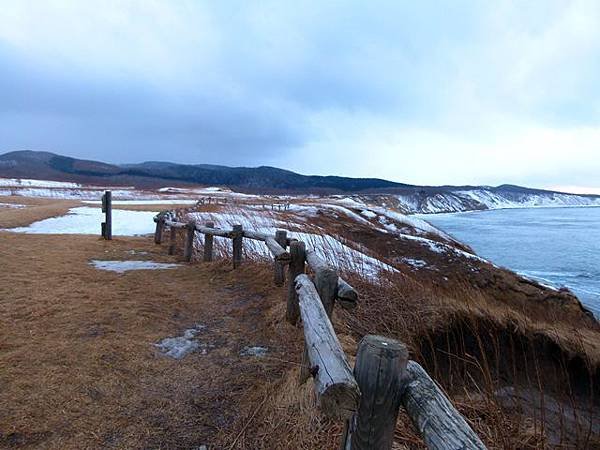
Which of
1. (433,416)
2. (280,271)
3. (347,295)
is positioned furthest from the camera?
(280,271)

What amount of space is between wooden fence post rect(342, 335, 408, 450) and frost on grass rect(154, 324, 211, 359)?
2.97 m

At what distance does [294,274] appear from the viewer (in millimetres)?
5086

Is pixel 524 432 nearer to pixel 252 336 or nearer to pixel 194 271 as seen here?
pixel 252 336

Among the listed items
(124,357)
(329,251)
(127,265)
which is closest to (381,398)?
(124,357)

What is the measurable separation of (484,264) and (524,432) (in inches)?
394

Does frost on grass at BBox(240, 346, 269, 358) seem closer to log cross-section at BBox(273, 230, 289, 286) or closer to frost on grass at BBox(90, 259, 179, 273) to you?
log cross-section at BBox(273, 230, 289, 286)

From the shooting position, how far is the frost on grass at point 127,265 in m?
7.96

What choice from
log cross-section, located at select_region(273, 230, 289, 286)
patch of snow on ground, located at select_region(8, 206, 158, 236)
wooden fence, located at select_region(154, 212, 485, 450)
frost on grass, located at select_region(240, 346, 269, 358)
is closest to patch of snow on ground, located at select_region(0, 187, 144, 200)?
patch of snow on ground, located at select_region(8, 206, 158, 236)

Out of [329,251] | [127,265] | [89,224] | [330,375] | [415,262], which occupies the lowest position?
[415,262]

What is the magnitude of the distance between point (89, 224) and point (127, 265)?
8.43 m

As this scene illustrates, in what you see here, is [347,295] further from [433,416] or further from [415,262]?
[415,262]

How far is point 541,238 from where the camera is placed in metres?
31.7

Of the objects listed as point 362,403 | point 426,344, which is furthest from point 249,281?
point 362,403

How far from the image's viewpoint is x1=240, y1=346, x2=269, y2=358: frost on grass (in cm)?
433
